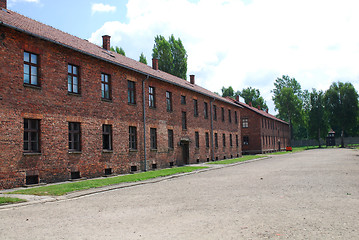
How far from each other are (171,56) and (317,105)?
4364 centimetres

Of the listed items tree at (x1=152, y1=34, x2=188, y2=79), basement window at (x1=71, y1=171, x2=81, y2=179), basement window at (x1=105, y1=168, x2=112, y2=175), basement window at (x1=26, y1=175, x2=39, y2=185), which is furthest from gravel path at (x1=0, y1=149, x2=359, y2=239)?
tree at (x1=152, y1=34, x2=188, y2=79)

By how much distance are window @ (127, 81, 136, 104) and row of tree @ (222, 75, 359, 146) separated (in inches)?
2377

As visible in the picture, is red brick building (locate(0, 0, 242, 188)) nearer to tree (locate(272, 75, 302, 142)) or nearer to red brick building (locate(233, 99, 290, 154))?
red brick building (locate(233, 99, 290, 154))

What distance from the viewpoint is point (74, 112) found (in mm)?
17719

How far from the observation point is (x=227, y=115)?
1636 inches

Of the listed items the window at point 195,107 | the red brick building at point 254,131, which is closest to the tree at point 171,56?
the red brick building at point 254,131

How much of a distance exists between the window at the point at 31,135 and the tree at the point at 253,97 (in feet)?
265

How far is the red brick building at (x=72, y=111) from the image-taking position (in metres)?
14.6

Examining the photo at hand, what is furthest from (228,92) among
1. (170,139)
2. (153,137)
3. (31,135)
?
(31,135)

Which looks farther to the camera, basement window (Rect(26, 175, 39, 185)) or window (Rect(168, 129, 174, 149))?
window (Rect(168, 129, 174, 149))

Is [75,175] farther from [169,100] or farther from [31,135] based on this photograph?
[169,100]

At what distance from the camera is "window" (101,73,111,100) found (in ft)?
66.6

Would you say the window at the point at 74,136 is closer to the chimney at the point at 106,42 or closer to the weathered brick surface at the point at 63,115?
the weathered brick surface at the point at 63,115

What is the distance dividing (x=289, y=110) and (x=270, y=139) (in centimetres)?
2245
